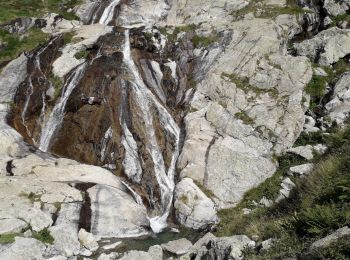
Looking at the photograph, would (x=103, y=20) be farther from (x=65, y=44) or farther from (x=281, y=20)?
(x=281, y=20)

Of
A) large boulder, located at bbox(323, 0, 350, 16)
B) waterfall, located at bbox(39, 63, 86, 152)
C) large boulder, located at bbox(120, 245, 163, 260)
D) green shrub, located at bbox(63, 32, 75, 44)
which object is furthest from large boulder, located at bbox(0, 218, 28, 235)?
large boulder, located at bbox(323, 0, 350, 16)

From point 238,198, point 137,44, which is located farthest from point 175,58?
point 238,198

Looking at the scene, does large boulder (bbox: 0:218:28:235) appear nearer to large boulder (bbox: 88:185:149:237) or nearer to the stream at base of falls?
large boulder (bbox: 88:185:149:237)

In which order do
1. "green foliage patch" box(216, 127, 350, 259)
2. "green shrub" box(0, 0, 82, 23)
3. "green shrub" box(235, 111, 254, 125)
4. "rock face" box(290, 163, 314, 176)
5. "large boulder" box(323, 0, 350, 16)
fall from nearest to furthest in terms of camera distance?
1. "green foliage patch" box(216, 127, 350, 259)
2. "rock face" box(290, 163, 314, 176)
3. "green shrub" box(235, 111, 254, 125)
4. "large boulder" box(323, 0, 350, 16)
5. "green shrub" box(0, 0, 82, 23)

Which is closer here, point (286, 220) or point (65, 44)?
point (286, 220)

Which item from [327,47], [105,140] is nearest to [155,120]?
[105,140]

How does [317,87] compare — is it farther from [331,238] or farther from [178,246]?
[331,238]
